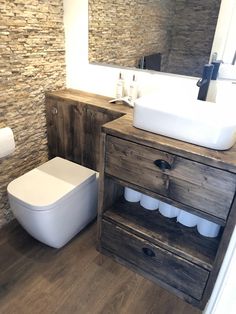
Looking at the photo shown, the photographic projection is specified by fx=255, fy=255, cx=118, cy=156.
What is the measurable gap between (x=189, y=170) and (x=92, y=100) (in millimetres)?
858

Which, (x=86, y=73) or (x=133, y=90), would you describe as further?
(x=86, y=73)

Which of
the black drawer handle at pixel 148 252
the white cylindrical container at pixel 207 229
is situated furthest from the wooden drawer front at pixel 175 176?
the black drawer handle at pixel 148 252

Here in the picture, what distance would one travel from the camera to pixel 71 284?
4.64 feet

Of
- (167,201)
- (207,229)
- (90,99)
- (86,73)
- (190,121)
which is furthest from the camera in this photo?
(86,73)

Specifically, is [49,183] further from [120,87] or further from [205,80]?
[205,80]

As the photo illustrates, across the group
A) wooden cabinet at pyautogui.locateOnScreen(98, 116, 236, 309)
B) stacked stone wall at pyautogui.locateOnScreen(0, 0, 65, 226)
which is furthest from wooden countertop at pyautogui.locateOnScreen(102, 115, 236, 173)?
stacked stone wall at pyautogui.locateOnScreen(0, 0, 65, 226)

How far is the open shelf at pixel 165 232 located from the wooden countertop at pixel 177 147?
0.51 metres

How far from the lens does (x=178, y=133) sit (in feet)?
3.50

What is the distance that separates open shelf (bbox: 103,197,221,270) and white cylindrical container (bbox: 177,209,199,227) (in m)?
0.02

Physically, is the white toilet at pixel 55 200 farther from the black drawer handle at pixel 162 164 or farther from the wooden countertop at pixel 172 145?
the black drawer handle at pixel 162 164

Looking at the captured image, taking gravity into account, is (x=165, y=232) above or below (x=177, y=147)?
below

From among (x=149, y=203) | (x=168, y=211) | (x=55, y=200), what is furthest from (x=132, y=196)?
(x=55, y=200)

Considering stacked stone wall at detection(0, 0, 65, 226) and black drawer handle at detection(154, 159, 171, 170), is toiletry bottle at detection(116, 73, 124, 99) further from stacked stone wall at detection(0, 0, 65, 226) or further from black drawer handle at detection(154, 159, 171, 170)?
black drawer handle at detection(154, 159, 171, 170)

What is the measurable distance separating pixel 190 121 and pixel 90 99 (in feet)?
2.72
